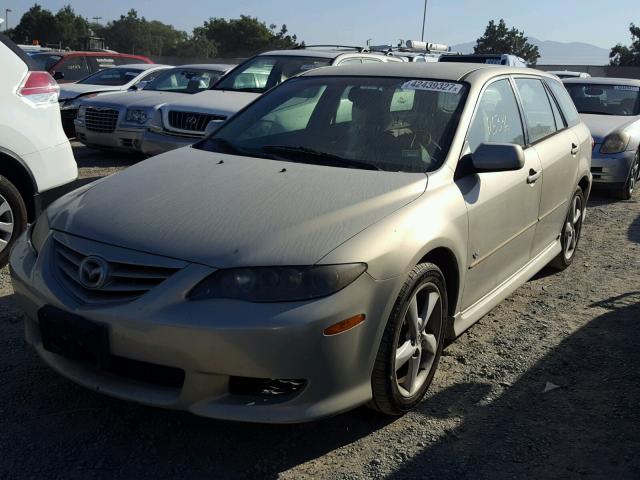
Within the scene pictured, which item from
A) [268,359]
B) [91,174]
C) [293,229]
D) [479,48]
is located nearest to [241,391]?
[268,359]

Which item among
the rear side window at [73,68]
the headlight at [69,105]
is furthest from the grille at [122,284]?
the rear side window at [73,68]

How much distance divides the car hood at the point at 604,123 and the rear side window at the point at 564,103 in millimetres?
3479

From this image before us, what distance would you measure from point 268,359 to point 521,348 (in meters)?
2.15

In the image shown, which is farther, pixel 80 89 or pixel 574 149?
pixel 80 89

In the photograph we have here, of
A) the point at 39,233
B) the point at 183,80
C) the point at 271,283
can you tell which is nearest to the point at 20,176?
the point at 39,233

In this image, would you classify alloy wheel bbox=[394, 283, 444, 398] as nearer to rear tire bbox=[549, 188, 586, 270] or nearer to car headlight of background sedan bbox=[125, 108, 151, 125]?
rear tire bbox=[549, 188, 586, 270]

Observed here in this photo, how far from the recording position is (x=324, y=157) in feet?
12.6

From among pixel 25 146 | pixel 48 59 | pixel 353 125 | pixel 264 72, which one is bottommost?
pixel 25 146

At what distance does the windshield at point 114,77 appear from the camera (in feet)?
42.5

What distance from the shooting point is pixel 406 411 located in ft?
10.8

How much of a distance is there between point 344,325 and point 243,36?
78.7m

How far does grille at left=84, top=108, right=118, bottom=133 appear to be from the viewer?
9875 mm

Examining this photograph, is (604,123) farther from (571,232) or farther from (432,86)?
(432,86)

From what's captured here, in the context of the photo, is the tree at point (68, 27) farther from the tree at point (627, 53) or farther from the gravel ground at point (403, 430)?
the gravel ground at point (403, 430)
